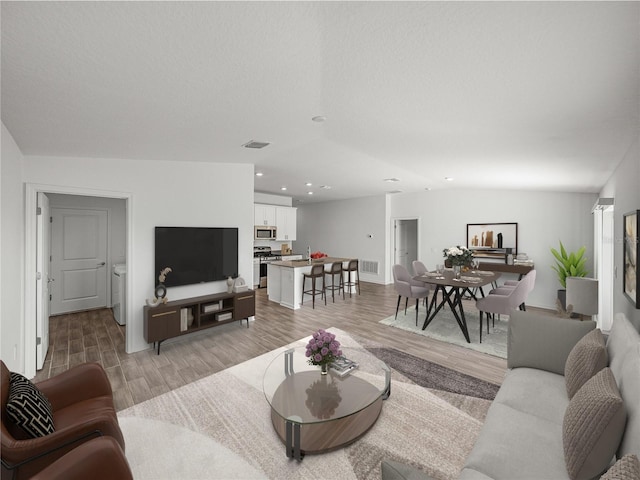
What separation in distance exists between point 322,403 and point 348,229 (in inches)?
287

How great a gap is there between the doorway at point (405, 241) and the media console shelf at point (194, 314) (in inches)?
206

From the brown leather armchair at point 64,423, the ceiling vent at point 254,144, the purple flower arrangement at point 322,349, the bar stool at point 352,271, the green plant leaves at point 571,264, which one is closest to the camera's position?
the brown leather armchair at point 64,423

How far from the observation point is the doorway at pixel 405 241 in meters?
8.53

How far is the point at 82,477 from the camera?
4.17 ft

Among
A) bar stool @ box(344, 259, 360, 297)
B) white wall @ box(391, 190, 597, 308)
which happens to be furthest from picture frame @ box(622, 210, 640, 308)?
bar stool @ box(344, 259, 360, 297)

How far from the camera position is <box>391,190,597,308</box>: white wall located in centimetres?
556

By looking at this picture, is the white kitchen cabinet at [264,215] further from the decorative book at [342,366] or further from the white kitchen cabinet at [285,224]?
the decorative book at [342,366]

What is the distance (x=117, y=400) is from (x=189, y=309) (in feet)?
5.17

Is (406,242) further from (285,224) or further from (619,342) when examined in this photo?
(619,342)

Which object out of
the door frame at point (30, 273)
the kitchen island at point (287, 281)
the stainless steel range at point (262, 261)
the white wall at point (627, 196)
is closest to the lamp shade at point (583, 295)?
the white wall at point (627, 196)

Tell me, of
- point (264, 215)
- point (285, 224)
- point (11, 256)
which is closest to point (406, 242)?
point (285, 224)

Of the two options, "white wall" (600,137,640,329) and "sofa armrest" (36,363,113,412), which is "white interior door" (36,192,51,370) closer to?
"sofa armrest" (36,363,113,412)

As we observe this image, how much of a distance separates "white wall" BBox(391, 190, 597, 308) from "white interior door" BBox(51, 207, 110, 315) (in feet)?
23.9

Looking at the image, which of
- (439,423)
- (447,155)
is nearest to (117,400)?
(439,423)
